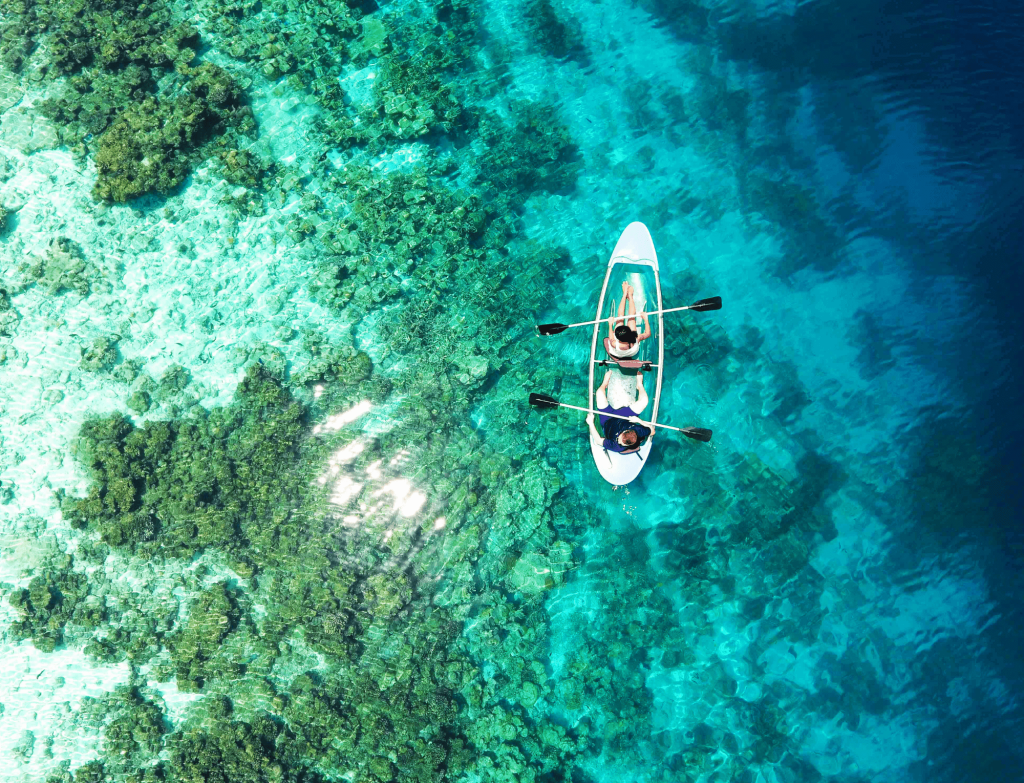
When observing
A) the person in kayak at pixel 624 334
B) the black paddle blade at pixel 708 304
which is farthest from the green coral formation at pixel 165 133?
the black paddle blade at pixel 708 304

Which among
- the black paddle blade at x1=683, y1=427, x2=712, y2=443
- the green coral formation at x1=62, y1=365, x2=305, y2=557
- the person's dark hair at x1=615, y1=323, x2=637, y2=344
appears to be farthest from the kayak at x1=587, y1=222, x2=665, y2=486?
the green coral formation at x1=62, y1=365, x2=305, y2=557

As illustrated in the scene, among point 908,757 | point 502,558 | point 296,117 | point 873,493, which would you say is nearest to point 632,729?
point 502,558

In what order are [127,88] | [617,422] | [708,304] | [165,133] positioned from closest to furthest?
[617,422], [708,304], [165,133], [127,88]

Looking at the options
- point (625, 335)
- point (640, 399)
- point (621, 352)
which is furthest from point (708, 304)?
point (640, 399)

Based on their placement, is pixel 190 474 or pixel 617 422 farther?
pixel 617 422

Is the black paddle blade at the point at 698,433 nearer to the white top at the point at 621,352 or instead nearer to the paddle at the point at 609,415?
the paddle at the point at 609,415

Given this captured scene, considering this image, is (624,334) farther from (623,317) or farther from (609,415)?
(609,415)
